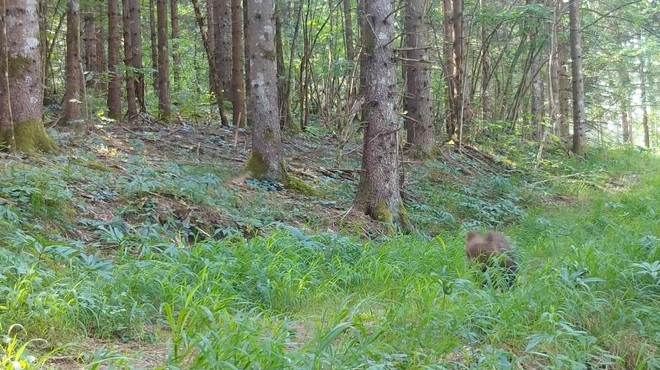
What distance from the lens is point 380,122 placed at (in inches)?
297

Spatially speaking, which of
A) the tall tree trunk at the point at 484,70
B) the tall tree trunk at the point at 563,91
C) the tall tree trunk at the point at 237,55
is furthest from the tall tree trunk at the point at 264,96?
the tall tree trunk at the point at 563,91

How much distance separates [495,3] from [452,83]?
981cm

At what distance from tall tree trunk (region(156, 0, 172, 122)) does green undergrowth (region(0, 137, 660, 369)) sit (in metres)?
5.69

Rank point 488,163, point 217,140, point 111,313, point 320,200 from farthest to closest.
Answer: point 488,163
point 217,140
point 320,200
point 111,313

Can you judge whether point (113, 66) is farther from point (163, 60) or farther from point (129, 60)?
point (163, 60)

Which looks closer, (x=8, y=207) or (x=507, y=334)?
(x=507, y=334)

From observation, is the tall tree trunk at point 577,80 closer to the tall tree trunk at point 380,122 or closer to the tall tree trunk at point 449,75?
the tall tree trunk at point 449,75

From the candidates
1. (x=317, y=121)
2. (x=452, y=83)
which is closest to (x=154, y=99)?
(x=317, y=121)

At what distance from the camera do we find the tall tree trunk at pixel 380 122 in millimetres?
7461

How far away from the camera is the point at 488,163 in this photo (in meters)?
14.2

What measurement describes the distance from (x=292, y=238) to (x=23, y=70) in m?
4.38

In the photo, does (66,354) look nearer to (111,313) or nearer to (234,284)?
(111,313)

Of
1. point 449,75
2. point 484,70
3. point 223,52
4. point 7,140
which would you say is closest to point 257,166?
point 7,140

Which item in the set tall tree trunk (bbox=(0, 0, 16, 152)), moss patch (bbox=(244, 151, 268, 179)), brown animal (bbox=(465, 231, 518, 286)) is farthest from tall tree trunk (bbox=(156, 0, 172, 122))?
brown animal (bbox=(465, 231, 518, 286))
